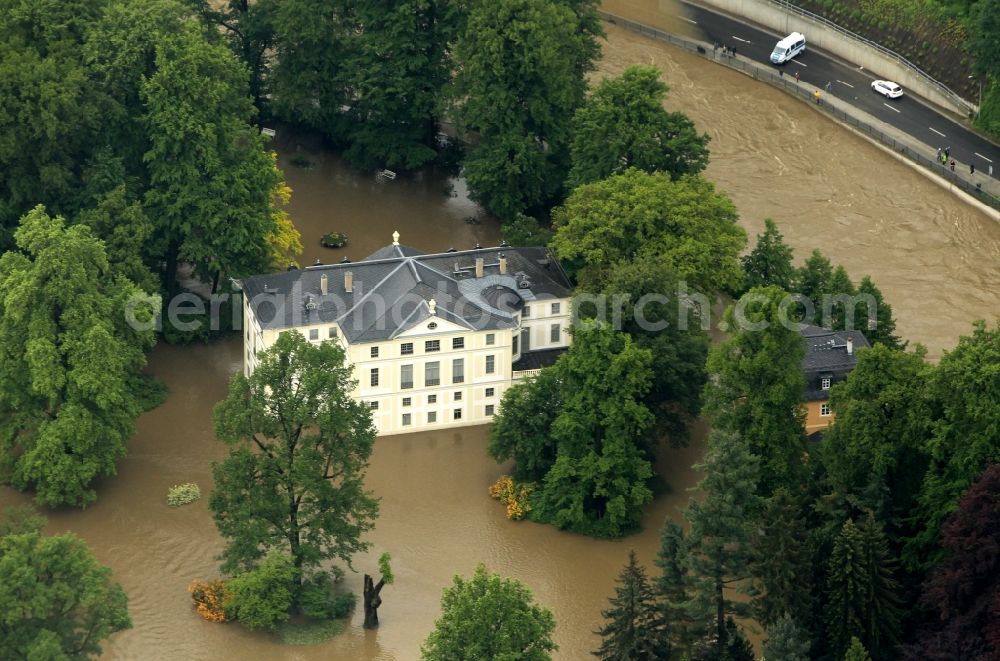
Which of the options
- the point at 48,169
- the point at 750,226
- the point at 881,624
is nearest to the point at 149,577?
the point at 48,169

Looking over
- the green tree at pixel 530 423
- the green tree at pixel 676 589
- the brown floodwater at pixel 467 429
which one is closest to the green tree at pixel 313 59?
the brown floodwater at pixel 467 429

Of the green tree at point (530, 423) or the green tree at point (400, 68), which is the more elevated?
the green tree at point (400, 68)

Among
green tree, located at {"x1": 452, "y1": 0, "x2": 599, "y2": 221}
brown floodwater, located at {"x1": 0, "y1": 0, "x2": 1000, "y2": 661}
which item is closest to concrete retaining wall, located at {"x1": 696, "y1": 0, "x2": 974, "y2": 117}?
brown floodwater, located at {"x1": 0, "y1": 0, "x2": 1000, "y2": 661}

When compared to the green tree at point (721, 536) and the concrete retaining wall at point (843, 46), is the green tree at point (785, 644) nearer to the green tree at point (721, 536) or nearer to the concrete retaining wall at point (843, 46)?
the green tree at point (721, 536)

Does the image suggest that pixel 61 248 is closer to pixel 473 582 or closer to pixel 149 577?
pixel 149 577

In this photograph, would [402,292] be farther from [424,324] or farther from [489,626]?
[489,626]
